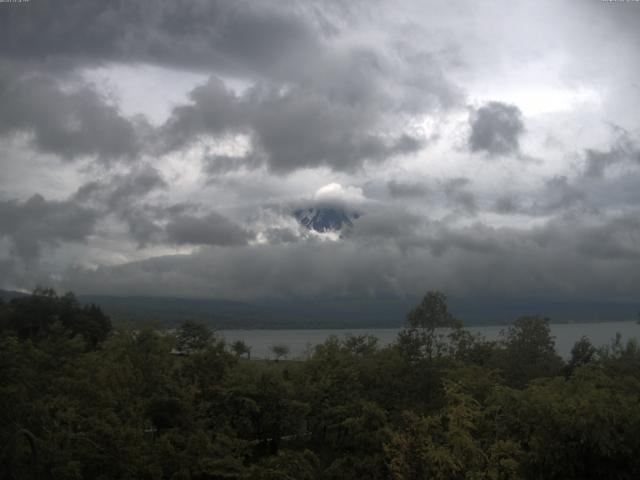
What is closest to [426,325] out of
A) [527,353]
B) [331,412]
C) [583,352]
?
[331,412]

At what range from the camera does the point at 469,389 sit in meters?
27.7

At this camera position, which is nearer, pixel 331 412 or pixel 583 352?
pixel 331 412

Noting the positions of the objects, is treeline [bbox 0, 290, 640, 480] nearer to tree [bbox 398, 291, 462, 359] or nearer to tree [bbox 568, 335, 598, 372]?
tree [bbox 398, 291, 462, 359]

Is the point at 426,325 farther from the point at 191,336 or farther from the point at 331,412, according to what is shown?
the point at 191,336

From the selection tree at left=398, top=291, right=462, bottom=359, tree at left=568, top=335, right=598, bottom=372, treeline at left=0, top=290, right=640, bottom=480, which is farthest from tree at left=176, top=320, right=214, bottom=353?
tree at left=568, top=335, right=598, bottom=372

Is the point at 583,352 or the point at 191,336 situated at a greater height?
the point at 191,336

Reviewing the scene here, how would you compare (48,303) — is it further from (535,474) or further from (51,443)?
(535,474)

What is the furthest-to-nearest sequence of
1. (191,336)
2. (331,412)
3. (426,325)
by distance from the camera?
(191,336) < (426,325) < (331,412)

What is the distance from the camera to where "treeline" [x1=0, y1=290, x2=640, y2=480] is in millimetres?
15312

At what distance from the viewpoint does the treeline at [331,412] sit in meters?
15.3

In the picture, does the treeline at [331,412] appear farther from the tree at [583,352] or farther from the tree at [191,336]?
the tree at [191,336]

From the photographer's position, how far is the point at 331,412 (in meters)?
28.6

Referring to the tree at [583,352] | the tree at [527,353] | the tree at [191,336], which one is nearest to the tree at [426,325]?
the tree at [527,353]

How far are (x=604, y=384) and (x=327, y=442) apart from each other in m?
13.1
